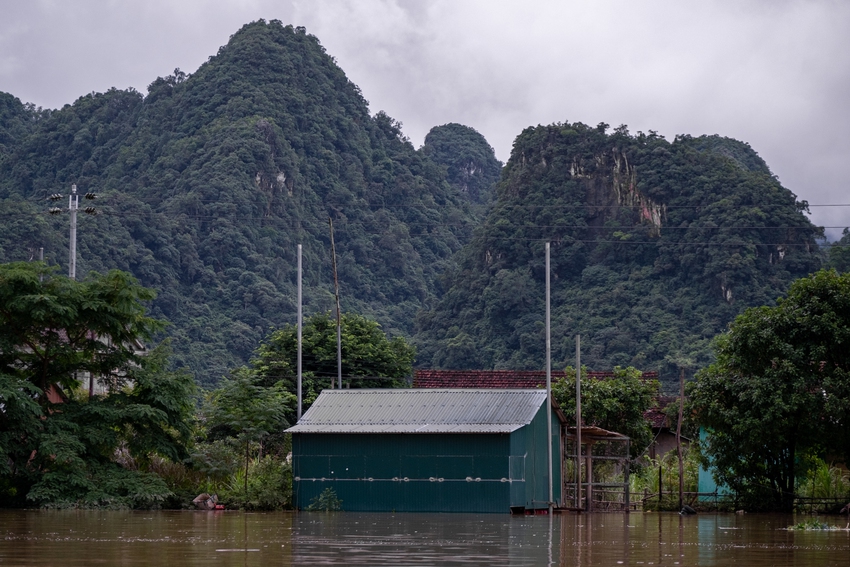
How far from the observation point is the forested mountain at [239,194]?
277 ft

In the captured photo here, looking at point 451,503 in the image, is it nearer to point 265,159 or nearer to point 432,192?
point 265,159

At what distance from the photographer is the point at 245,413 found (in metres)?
30.5

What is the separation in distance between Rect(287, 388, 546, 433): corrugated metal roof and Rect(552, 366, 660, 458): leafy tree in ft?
19.8

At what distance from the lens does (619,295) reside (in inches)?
3209

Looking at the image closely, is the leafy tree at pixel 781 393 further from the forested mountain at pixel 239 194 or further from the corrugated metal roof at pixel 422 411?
the forested mountain at pixel 239 194

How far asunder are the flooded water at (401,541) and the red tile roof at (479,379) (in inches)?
752

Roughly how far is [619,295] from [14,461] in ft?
192

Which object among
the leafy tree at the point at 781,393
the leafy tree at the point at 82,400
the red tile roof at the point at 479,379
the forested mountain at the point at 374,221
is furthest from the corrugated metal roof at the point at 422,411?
the forested mountain at the point at 374,221

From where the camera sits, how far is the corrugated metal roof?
2612cm

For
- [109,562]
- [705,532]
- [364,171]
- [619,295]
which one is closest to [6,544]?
A: [109,562]

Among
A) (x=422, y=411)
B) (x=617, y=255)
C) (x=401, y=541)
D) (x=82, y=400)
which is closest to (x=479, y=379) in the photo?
(x=422, y=411)

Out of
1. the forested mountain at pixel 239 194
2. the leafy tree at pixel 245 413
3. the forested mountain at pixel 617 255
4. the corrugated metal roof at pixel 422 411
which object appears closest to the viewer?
the corrugated metal roof at pixel 422 411

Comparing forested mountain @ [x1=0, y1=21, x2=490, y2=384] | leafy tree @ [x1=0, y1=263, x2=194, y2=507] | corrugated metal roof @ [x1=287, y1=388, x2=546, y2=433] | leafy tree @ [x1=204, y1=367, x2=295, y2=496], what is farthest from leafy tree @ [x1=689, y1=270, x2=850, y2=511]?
forested mountain @ [x1=0, y1=21, x2=490, y2=384]

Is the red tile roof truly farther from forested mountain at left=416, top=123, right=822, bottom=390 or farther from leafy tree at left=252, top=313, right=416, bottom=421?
forested mountain at left=416, top=123, right=822, bottom=390
